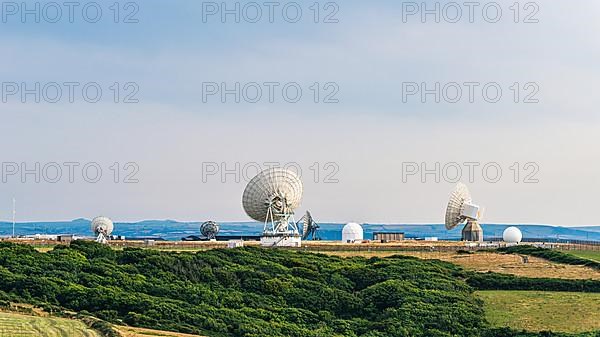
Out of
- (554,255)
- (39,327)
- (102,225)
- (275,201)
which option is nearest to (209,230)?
(102,225)

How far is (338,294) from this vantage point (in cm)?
4619

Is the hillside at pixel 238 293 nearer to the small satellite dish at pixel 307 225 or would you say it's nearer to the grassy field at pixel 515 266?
the grassy field at pixel 515 266

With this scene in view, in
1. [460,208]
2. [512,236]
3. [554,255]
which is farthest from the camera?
[512,236]

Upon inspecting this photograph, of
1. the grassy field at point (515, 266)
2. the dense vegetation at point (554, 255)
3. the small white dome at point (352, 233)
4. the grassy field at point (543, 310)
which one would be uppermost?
the small white dome at point (352, 233)

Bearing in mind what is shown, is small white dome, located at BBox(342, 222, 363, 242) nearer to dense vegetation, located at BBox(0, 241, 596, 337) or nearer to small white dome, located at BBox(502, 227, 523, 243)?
small white dome, located at BBox(502, 227, 523, 243)

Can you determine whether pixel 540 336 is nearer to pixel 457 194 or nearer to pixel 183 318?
pixel 183 318

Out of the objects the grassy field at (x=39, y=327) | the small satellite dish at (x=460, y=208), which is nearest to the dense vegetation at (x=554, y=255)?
the small satellite dish at (x=460, y=208)

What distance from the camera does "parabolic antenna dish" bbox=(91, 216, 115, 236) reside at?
134m

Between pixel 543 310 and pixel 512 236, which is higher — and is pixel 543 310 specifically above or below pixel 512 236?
below

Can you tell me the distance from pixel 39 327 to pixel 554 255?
60.5 m

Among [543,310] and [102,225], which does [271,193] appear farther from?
[543,310]

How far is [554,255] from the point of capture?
7856 centimetres

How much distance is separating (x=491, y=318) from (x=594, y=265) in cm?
2813

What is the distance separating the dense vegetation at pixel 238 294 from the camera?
3484cm
